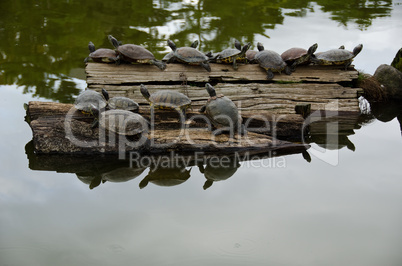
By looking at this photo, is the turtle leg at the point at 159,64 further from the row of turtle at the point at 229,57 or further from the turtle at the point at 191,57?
the turtle at the point at 191,57

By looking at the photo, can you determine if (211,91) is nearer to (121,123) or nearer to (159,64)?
(159,64)

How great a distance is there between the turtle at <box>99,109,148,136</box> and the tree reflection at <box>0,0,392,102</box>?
1.33 m

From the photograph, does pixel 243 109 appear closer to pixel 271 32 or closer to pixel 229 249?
pixel 229 249

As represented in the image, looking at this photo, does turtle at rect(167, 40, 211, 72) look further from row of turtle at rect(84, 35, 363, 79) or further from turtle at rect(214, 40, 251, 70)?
turtle at rect(214, 40, 251, 70)

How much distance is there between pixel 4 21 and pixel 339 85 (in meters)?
5.79

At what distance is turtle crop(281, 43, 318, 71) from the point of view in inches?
189

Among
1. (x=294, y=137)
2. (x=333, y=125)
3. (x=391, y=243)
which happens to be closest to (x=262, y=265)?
(x=391, y=243)

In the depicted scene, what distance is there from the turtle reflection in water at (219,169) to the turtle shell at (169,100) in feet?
2.12

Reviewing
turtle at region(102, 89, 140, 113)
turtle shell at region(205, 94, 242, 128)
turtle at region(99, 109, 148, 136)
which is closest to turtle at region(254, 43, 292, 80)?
turtle shell at region(205, 94, 242, 128)

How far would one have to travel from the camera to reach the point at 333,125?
4.63 m

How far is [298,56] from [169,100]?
1.70 m

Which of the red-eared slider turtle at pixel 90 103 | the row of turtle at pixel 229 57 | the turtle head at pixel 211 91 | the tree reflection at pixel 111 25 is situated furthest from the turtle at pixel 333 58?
the red-eared slider turtle at pixel 90 103

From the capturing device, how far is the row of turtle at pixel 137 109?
3676 mm

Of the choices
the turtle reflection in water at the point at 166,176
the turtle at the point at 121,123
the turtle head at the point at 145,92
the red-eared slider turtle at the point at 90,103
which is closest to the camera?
the turtle reflection in water at the point at 166,176
